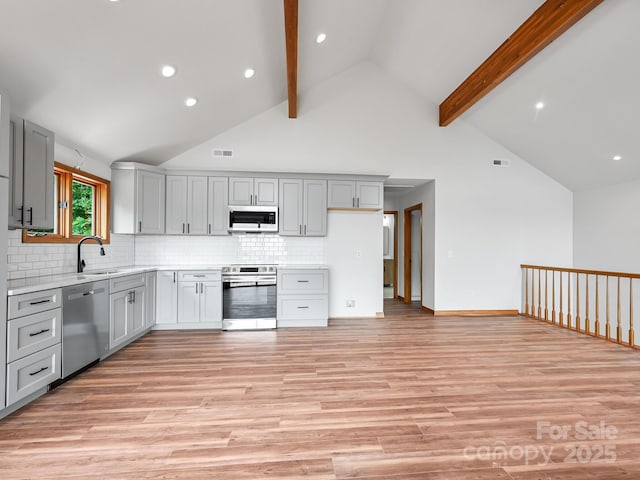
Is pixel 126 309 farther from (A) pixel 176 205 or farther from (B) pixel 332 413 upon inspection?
(B) pixel 332 413

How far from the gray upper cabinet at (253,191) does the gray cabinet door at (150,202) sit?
41.0 inches

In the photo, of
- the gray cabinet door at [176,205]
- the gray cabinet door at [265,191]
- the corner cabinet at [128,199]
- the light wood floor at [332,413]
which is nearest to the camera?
the light wood floor at [332,413]

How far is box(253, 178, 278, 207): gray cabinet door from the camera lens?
4.99 meters

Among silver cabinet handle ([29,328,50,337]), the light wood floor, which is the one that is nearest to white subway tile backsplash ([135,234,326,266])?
the light wood floor

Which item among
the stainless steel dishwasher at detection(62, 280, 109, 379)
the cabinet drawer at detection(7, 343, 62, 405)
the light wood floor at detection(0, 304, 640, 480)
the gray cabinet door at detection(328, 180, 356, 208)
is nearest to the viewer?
the light wood floor at detection(0, 304, 640, 480)

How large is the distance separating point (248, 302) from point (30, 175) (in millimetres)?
2817

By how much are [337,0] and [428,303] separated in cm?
484

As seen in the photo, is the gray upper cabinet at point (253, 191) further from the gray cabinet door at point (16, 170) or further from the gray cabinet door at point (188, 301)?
the gray cabinet door at point (16, 170)

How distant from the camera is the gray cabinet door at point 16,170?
8.14ft

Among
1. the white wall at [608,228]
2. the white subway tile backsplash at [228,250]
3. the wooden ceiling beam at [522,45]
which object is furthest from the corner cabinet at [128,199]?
the white wall at [608,228]

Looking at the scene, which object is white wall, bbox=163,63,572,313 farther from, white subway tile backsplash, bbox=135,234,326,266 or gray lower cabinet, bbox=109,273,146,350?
gray lower cabinet, bbox=109,273,146,350

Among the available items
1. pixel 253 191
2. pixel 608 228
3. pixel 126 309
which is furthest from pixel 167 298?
pixel 608 228

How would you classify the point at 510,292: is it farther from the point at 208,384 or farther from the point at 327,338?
the point at 208,384

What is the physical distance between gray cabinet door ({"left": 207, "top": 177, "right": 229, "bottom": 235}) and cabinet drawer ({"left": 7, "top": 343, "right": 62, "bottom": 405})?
2.57m
